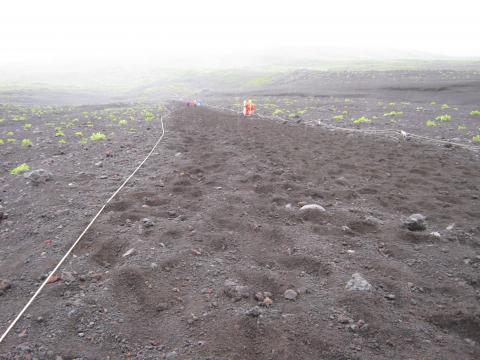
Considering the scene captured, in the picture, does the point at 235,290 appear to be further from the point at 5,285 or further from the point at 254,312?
the point at 5,285

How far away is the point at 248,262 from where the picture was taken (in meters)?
4.76

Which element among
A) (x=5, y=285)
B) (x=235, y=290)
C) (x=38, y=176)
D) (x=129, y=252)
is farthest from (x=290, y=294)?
(x=38, y=176)

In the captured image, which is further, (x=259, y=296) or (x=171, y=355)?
(x=259, y=296)

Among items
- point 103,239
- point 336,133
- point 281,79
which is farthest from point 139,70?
point 103,239

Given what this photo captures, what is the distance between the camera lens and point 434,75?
30734 millimetres

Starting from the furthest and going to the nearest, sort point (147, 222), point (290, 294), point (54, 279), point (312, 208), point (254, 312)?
point (312, 208) → point (147, 222) → point (54, 279) → point (290, 294) → point (254, 312)

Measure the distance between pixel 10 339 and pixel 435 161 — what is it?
9.63 meters

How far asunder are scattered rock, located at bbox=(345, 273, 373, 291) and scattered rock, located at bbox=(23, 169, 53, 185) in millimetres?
7168

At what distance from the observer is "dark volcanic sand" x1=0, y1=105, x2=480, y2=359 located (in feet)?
11.4

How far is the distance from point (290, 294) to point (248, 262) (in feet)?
2.85

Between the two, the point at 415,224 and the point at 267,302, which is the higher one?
the point at 415,224

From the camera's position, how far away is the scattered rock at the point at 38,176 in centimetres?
787

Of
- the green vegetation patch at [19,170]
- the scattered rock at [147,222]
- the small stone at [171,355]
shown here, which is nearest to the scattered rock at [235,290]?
the small stone at [171,355]

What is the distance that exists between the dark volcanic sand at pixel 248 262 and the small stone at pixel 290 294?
0.08 m
